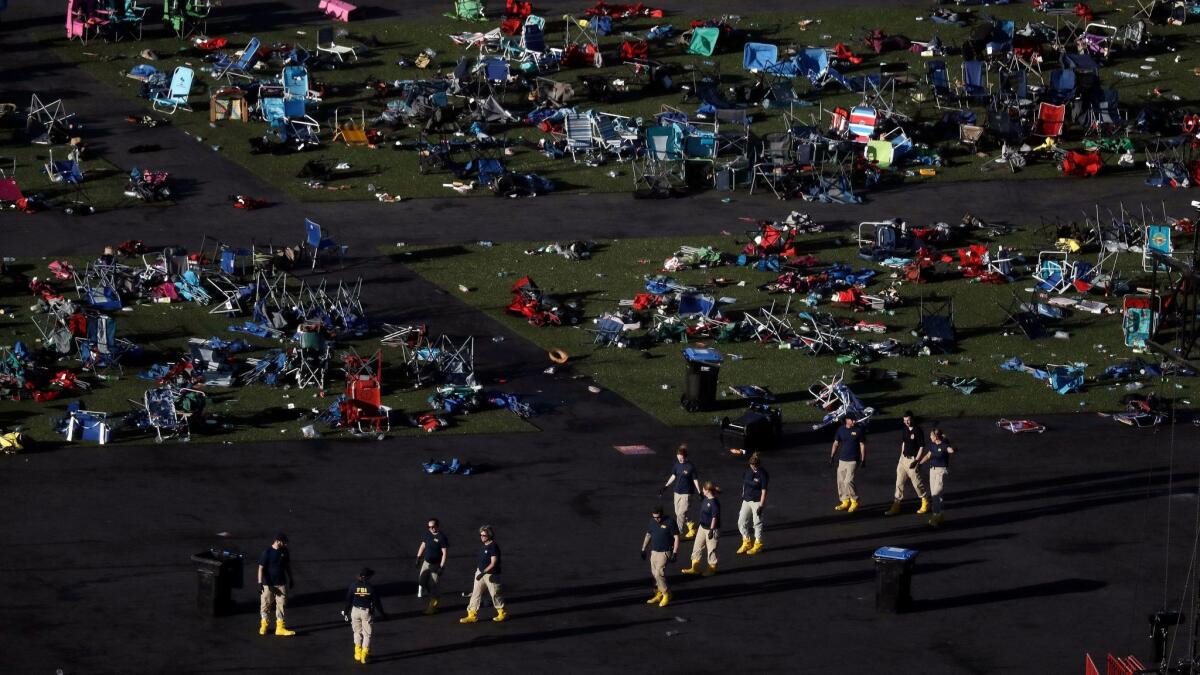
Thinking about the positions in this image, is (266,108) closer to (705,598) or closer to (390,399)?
(390,399)

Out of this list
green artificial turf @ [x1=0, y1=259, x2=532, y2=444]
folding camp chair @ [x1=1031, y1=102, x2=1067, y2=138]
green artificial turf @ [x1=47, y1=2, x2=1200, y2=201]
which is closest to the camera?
green artificial turf @ [x1=0, y1=259, x2=532, y2=444]

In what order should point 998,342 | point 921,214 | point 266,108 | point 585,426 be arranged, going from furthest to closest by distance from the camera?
point 266,108, point 921,214, point 998,342, point 585,426

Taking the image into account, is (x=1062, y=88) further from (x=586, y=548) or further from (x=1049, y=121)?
(x=586, y=548)

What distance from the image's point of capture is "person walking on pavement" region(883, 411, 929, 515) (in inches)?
1454

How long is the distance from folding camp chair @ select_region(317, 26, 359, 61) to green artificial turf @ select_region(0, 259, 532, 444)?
58.6 ft

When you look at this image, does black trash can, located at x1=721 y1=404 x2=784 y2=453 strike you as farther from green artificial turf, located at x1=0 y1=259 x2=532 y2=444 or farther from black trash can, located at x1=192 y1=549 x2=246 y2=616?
black trash can, located at x1=192 y1=549 x2=246 y2=616

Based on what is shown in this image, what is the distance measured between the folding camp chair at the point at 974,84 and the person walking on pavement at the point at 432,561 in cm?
3019

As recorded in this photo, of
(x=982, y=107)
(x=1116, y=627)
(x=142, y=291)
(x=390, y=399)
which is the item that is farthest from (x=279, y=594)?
(x=982, y=107)

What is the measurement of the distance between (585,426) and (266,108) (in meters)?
20.3

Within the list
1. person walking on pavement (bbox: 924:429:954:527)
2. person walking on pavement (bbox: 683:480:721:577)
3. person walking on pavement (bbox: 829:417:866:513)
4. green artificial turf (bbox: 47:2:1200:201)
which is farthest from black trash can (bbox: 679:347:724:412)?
green artificial turf (bbox: 47:2:1200:201)

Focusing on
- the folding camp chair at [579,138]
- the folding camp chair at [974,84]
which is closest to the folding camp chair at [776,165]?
the folding camp chair at [579,138]

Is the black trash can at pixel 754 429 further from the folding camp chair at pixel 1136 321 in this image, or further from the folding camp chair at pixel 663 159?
the folding camp chair at pixel 663 159

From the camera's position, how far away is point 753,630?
1310 inches

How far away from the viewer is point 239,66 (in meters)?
62.0
